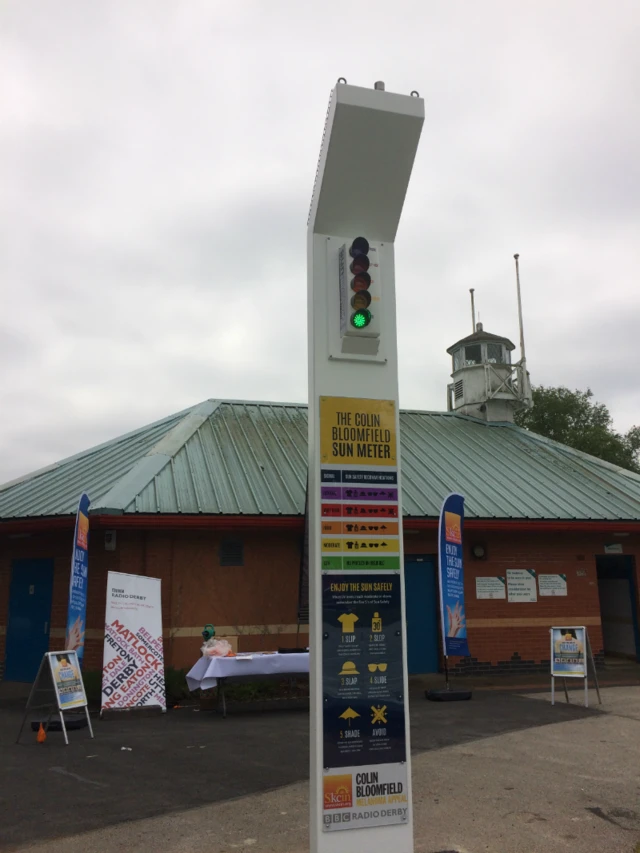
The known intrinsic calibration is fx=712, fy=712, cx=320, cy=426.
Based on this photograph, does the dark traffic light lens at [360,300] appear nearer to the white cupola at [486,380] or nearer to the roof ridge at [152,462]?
the roof ridge at [152,462]

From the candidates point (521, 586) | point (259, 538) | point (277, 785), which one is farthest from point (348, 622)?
point (521, 586)

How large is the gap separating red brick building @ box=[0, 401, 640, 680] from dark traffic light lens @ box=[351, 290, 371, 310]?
848 centimetres

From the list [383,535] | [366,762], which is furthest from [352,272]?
[366,762]

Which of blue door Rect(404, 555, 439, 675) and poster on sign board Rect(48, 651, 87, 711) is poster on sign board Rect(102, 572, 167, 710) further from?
blue door Rect(404, 555, 439, 675)

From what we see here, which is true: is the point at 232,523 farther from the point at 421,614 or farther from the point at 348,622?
the point at 348,622

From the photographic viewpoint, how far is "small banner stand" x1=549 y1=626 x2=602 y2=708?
11242 millimetres

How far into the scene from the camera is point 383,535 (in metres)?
4.97

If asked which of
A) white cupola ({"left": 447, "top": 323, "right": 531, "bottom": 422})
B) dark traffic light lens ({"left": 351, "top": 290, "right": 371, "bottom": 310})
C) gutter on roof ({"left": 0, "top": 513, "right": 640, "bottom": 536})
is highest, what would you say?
white cupola ({"left": 447, "top": 323, "right": 531, "bottom": 422})

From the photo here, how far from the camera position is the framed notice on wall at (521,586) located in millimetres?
15297

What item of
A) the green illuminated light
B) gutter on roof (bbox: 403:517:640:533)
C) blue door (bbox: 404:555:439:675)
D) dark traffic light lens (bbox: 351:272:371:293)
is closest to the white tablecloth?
gutter on roof (bbox: 403:517:640:533)

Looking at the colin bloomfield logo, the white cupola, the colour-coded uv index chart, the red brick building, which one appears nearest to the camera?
the colin bloomfield logo

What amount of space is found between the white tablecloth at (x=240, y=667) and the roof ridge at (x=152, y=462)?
3.18m

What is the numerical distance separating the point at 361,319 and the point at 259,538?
936 centimetres

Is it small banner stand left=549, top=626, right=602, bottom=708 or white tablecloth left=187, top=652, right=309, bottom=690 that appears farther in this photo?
small banner stand left=549, top=626, right=602, bottom=708
